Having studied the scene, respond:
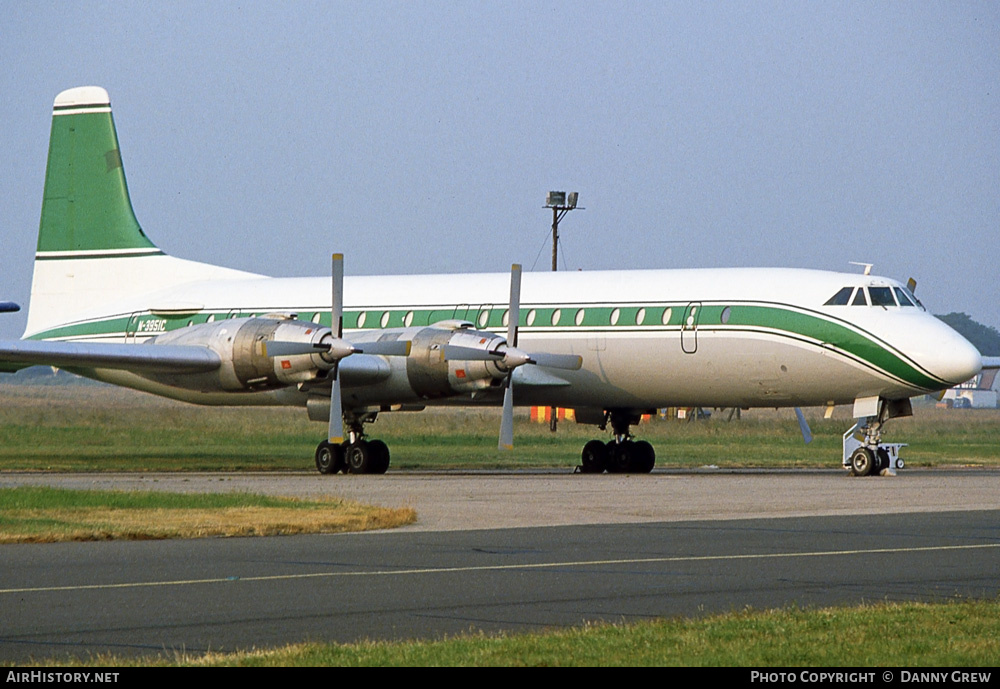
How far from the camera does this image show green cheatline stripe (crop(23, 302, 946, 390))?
25000 millimetres

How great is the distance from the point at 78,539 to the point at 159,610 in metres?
5.48

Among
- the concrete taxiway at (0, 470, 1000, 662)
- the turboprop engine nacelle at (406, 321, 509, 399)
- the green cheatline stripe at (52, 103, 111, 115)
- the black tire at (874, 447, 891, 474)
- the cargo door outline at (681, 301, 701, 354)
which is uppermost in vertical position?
the green cheatline stripe at (52, 103, 111, 115)

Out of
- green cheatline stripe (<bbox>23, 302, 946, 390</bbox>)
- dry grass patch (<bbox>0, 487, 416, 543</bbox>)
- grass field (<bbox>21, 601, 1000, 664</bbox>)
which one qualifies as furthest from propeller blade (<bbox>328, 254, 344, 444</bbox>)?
grass field (<bbox>21, 601, 1000, 664</bbox>)

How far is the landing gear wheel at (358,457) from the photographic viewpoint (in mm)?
28078

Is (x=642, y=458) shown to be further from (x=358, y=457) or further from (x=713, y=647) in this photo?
(x=713, y=647)

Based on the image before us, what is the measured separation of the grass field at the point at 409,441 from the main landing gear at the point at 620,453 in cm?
298

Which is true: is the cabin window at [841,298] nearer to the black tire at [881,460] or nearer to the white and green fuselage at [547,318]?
the white and green fuselage at [547,318]

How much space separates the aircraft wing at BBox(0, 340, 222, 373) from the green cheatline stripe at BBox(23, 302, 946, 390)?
14.7 feet

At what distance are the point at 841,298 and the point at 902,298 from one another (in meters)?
1.31

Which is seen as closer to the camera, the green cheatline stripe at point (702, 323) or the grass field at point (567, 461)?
the grass field at point (567, 461)

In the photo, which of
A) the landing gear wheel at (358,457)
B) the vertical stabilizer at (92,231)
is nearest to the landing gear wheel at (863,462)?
the landing gear wheel at (358,457)

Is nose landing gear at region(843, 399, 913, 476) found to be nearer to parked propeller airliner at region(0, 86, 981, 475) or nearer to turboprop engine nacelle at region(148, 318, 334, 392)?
parked propeller airliner at region(0, 86, 981, 475)

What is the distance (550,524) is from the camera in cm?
1659

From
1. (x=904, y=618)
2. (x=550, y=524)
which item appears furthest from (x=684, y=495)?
(x=904, y=618)
